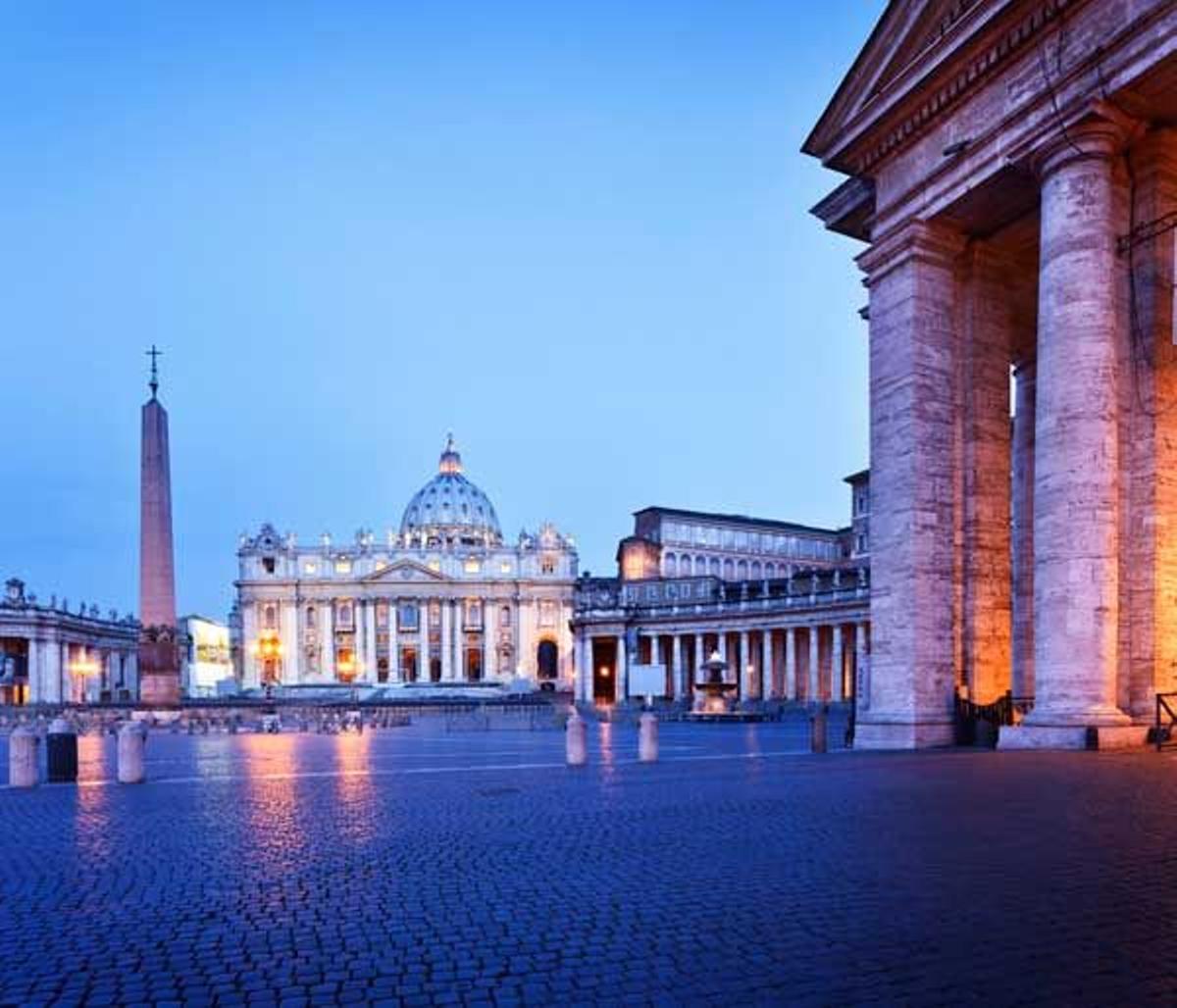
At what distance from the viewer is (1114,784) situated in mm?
11891

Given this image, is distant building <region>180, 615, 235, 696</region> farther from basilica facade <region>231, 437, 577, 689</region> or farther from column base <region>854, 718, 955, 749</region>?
column base <region>854, 718, 955, 749</region>

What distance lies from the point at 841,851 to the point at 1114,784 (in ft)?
17.3

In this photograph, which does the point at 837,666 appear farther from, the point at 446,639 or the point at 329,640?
the point at 329,640

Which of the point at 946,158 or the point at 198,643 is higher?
the point at 946,158

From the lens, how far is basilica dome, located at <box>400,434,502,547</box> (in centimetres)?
17525

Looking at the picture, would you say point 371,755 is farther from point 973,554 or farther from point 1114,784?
point 1114,784

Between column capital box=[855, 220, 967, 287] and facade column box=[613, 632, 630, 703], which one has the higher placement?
column capital box=[855, 220, 967, 287]

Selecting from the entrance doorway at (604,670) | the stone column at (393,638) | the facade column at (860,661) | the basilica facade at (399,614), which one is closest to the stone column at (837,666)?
the facade column at (860,661)

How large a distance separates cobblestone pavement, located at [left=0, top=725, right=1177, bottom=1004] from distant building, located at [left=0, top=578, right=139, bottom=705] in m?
91.7

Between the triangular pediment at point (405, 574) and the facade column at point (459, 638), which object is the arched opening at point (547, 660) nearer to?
the facade column at point (459, 638)

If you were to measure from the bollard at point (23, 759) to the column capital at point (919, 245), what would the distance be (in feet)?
62.3

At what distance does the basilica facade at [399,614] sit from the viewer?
144 metres

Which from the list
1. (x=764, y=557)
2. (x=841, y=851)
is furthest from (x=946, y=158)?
(x=764, y=557)

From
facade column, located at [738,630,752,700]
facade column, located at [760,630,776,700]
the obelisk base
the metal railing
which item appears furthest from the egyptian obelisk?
facade column, located at [738,630,752,700]
